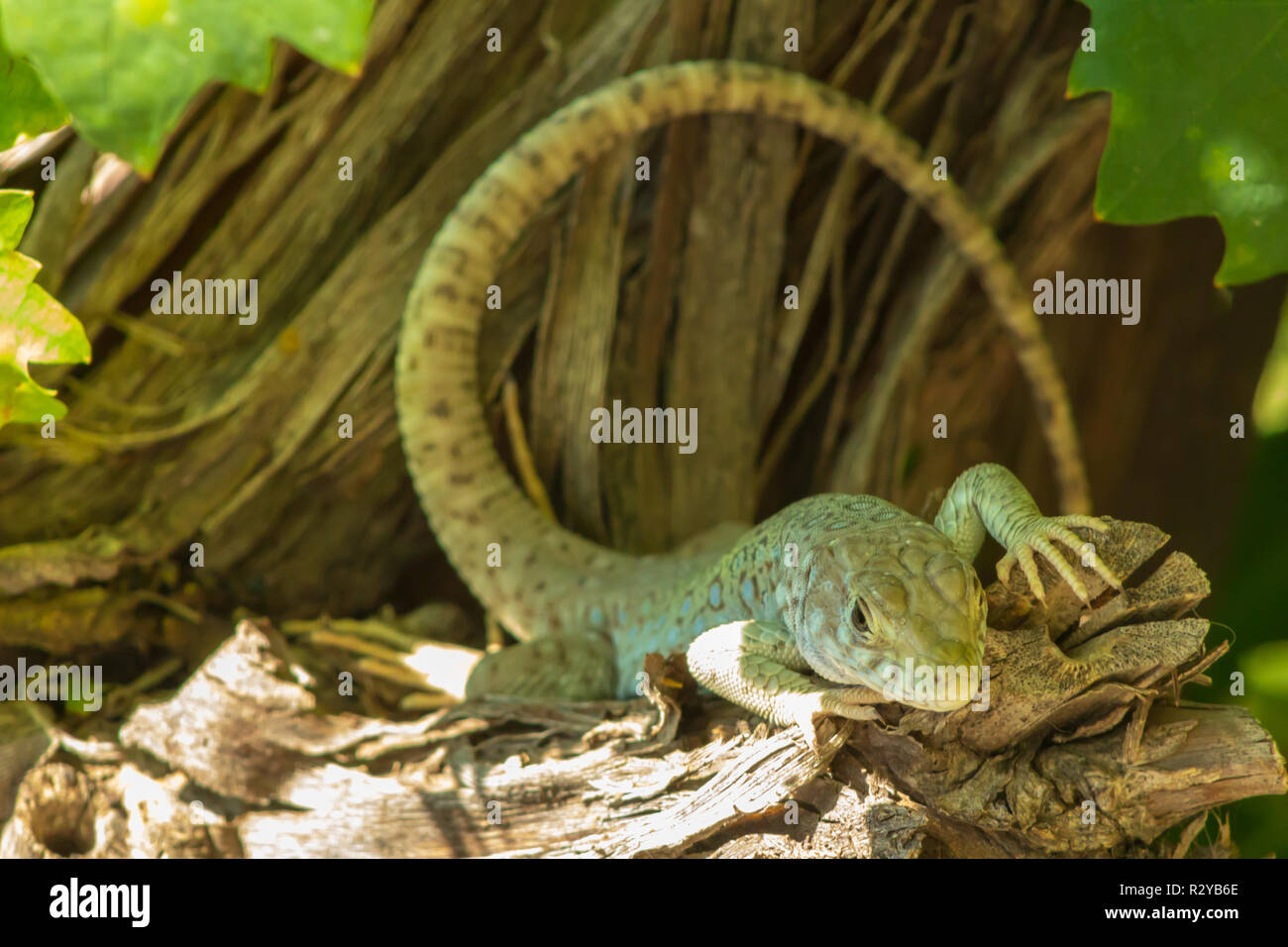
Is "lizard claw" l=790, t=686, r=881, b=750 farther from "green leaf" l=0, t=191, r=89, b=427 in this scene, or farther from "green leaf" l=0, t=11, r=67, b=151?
"green leaf" l=0, t=11, r=67, b=151

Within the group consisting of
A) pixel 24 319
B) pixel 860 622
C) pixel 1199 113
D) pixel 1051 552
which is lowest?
pixel 860 622

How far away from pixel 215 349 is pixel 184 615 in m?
0.89

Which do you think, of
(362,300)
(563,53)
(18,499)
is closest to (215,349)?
(362,300)

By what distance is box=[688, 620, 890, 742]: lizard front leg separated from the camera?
1.90 metres

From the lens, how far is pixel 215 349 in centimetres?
342

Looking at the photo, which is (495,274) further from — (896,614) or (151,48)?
(896,614)

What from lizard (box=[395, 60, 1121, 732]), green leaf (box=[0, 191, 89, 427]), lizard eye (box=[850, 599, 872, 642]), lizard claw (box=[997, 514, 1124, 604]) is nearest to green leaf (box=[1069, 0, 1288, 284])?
lizard claw (box=[997, 514, 1124, 604])

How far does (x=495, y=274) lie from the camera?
11.3ft

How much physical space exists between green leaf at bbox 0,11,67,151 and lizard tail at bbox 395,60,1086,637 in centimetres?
125

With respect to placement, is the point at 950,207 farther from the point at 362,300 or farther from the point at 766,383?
the point at 362,300

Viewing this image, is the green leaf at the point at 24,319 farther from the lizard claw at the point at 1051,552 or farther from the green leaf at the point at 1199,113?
the green leaf at the point at 1199,113

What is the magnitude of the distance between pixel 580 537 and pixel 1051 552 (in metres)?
1.82

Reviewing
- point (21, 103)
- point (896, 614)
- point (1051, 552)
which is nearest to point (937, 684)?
point (896, 614)

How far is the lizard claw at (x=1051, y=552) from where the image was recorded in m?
1.92
